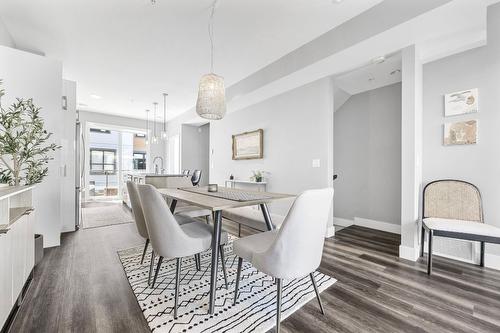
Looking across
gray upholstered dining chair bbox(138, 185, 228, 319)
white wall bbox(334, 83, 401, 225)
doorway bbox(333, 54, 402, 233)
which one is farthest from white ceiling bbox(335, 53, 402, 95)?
gray upholstered dining chair bbox(138, 185, 228, 319)

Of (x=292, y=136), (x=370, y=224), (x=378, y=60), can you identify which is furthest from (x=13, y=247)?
(x=370, y=224)

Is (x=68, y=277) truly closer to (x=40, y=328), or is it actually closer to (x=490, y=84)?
(x=40, y=328)

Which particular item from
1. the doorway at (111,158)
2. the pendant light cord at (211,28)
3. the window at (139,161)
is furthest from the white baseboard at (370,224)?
the window at (139,161)

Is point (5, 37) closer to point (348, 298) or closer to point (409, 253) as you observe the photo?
point (348, 298)

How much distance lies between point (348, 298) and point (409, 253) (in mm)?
1247

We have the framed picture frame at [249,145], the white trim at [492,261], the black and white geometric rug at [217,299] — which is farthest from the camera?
the framed picture frame at [249,145]

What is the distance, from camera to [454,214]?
2.41 meters

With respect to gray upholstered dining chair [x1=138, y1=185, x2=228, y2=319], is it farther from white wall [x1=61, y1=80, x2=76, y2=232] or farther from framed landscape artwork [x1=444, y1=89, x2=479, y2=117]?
framed landscape artwork [x1=444, y1=89, x2=479, y2=117]

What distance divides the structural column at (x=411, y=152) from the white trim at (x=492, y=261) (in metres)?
0.56

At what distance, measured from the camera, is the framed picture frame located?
4.37 m

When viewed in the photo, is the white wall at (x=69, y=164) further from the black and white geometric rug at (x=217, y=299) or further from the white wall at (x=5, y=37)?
the black and white geometric rug at (x=217, y=299)

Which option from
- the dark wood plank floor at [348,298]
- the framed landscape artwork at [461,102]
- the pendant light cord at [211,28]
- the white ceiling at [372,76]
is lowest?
the dark wood plank floor at [348,298]

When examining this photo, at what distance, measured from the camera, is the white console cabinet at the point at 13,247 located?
1.22 metres

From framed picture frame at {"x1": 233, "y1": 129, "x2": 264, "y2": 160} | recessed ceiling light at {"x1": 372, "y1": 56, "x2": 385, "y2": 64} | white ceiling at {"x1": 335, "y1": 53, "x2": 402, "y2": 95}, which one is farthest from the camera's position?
framed picture frame at {"x1": 233, "y1": 129, "x2": 264, "y2": 160}
